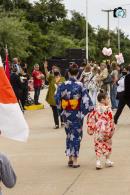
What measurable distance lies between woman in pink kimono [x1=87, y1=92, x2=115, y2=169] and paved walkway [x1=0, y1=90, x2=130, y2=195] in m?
0.30

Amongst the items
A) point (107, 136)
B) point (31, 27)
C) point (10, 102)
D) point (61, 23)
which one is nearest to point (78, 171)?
point (107, 136)

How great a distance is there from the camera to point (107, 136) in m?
10.4

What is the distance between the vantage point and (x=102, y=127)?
10352 mm

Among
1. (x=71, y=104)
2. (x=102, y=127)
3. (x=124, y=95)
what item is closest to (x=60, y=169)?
(x=102, y=127)

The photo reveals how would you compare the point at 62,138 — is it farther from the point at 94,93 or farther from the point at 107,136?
the point at 94,93

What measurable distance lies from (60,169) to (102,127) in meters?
0.94

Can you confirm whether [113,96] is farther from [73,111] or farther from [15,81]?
[73,111]

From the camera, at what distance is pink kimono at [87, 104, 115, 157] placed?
10.4 metres

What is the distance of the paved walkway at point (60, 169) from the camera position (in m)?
8.72

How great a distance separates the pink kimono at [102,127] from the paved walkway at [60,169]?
336 millimetres

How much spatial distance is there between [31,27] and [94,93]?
41080mm

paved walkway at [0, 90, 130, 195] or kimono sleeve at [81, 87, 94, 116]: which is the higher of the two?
kimono sleeve at [81, 87, 94, 116]

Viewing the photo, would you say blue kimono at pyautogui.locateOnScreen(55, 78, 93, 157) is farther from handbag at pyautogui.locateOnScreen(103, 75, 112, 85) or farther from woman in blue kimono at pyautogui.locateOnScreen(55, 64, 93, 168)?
handbag at pyautogui.locateOnScreen(103, 75, 112, 85)

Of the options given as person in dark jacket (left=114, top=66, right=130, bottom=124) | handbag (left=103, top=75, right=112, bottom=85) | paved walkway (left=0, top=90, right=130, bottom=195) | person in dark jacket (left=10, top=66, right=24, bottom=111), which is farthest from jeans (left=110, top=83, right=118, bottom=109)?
paved walkway (left=0, top=90, right=130, bottom=195)
